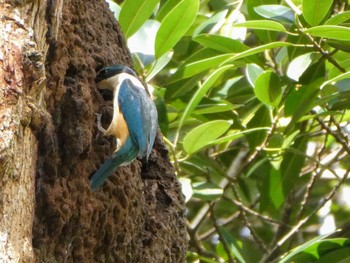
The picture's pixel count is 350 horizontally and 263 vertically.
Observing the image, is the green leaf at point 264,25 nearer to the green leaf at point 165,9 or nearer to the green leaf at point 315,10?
the green leaf at point 315,10

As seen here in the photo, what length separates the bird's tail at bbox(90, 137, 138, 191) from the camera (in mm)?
3451

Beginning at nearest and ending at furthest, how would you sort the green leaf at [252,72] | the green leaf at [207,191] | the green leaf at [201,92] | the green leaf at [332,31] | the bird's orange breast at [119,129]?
the bird's orange breast at [119,129] < the green leaf at [332,31] < the green leaf at [201,92] < the green leaf at [252,72] < the green leaf at [207,191]

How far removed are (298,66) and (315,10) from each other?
0.94ft

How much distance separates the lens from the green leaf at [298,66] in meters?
4.52

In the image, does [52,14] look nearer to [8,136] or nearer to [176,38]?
[8,136]

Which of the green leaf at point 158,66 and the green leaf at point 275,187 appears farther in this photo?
the green leaf at point 275,187

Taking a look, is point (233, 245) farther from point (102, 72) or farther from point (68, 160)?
point (68, 160)

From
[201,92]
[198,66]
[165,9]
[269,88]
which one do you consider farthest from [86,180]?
[165,9]

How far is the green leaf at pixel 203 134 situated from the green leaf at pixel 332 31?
0.63 meters

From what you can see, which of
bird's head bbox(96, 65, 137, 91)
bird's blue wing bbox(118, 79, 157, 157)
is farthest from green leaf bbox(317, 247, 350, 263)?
bird's head bbox(96, 65, 137, 91)

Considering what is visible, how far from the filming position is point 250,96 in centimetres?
534

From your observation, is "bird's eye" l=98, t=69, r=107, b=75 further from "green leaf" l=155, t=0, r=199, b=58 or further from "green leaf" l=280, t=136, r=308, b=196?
"green leaf" l=280, t=136, r=308, b=196

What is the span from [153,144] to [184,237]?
1.24 feet

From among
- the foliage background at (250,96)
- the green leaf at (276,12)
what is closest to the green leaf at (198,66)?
the foliage background at (250,96)
